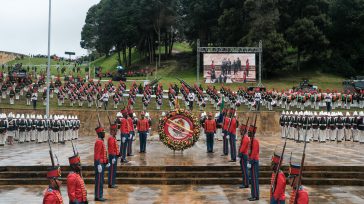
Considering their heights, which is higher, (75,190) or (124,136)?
(124,136)

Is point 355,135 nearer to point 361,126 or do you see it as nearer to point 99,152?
point 361,126

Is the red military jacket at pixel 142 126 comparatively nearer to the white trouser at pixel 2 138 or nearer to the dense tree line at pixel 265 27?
the white trouser at pixel 2 138

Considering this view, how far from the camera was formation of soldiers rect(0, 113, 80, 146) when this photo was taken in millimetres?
24625

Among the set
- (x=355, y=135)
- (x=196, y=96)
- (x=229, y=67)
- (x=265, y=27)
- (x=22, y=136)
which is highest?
(x=265, y=27)

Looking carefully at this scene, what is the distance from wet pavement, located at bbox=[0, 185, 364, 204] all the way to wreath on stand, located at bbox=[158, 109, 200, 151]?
4162 mm

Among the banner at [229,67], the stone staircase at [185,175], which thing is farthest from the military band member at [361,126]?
the banner at [229,67]

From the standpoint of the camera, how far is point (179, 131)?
19.0 metres

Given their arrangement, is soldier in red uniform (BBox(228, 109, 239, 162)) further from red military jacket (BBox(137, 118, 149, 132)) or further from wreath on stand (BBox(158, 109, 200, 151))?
red military jacket (BBox(137, 118, 149, 132))

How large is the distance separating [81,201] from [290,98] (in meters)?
28.6

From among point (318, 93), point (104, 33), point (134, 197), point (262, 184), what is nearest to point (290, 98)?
point (318, 93)

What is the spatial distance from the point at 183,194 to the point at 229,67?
101 feet

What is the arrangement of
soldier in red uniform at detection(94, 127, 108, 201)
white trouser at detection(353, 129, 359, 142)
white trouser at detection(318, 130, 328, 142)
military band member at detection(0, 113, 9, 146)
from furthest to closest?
white trouser at detection(353, 129, 359, 142) → white trouser at detection(318, 130, 328, 142) → military band member at detection(0, 113, 9, 146) → soldier in red uniform at detection(94, 127, 108, 201)

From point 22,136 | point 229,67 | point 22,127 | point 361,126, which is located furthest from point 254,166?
point 229,67

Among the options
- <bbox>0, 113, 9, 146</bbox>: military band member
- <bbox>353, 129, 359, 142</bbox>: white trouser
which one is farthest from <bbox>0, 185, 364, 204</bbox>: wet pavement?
<bbox>353, 129, 359, 142</bbox>: white trouser
